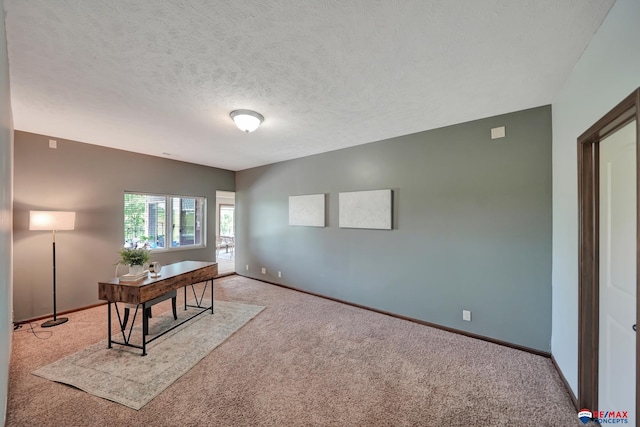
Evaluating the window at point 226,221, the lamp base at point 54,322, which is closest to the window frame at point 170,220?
the lamp base at point 54,322

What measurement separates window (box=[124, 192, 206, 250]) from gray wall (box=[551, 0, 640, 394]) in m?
5.56

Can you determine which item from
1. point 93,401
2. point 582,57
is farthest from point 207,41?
point 93,401

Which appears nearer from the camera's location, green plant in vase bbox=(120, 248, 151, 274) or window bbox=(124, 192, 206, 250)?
green plant in vase bbox=(120, 248, 151, 274)

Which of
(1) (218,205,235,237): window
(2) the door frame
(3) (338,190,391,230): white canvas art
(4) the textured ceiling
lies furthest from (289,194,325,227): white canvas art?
(1) (218,205,235,237): window

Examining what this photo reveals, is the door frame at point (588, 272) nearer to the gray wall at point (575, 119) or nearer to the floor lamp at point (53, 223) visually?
the gray wall at point (575, 119)

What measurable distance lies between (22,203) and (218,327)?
3146 millimetres

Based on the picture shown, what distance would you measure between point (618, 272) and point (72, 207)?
19.7ft

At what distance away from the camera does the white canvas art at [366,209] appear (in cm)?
354

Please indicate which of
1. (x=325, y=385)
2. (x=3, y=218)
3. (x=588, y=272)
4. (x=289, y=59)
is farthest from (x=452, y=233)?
(x=3, y=218)

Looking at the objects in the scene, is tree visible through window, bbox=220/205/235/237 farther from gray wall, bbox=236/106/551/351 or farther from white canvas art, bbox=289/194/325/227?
gray wall, bbox=236/106/551/351

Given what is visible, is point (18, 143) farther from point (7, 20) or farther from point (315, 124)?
point (315, 124)

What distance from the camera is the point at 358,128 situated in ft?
10.5

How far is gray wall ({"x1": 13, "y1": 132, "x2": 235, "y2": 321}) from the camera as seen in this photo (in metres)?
3.31

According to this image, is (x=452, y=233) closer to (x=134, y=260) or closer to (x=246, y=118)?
(x=246, y=118)
